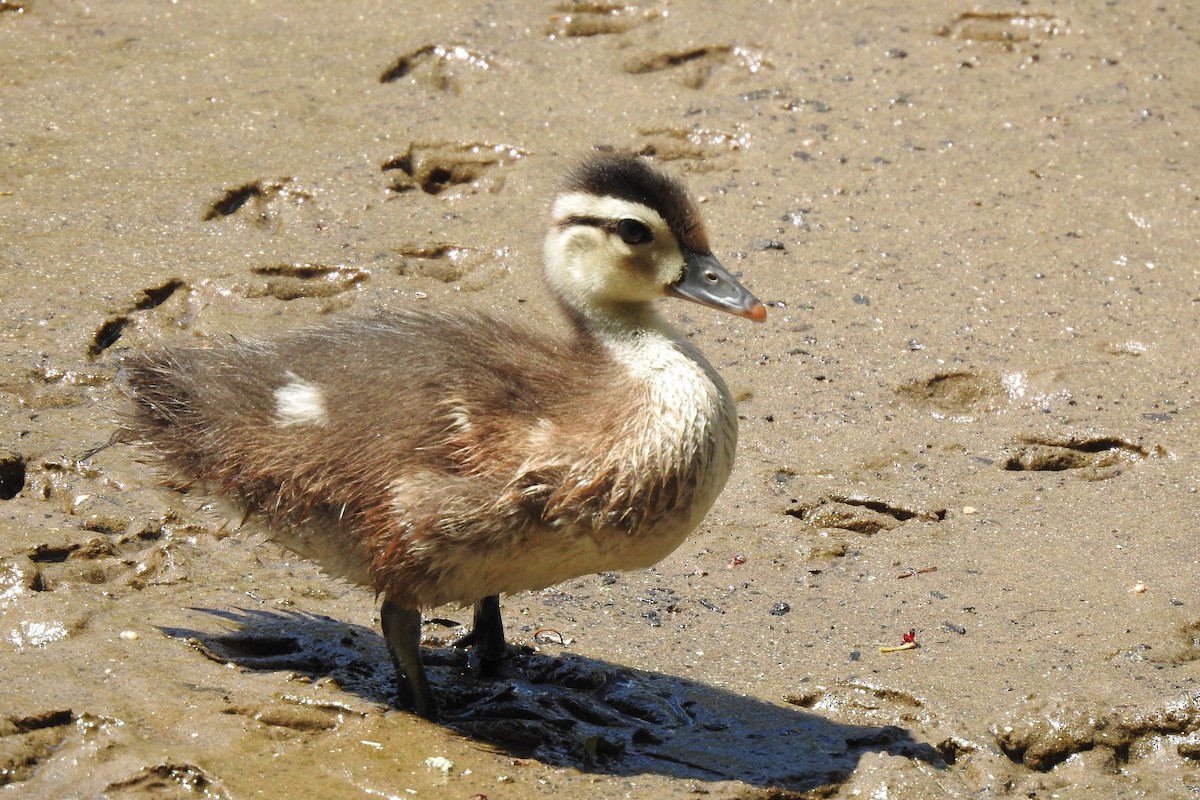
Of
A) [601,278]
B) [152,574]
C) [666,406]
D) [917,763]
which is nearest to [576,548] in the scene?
[666,406]

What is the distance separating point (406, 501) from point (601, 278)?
109cm

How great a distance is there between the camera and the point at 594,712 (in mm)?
5121

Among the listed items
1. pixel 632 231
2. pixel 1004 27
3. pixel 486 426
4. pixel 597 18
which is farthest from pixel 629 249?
pixel 1004 27

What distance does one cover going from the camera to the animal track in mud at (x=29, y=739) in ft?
14.0

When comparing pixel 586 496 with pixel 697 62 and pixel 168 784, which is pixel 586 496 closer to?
pixel 168 784

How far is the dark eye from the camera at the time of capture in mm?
5094

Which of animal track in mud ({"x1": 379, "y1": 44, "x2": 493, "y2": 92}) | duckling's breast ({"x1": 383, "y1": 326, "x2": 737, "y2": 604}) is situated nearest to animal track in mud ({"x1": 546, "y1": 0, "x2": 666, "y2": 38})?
animal track in mud ({"x1": 379, "y1": 44, "x2": 493, "y2": 92})

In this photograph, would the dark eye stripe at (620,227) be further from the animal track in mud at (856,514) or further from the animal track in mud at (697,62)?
the animal track in mud at (697,62)

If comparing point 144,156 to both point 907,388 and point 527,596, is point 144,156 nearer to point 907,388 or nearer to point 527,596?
point 527,596

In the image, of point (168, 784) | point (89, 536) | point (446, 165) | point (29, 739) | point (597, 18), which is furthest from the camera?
point (597, 18)

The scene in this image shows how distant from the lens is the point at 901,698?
523 cm

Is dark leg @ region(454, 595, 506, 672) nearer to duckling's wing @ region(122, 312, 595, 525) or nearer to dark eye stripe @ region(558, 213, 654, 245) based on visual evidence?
duckling's wing @ region(122, 312, 595, 525)

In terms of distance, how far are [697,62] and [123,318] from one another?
4.23 meters

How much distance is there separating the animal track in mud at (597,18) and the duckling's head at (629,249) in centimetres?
469
